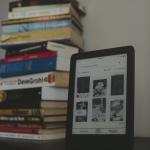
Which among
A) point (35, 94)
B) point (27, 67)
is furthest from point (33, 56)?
point (35, 94)

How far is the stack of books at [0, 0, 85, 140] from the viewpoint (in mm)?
981

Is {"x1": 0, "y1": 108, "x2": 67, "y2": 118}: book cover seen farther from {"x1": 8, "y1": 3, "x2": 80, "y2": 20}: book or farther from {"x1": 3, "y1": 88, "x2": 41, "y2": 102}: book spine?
{"x1": 8, "y1": 3, "x2": 80, "y2": 20}: book

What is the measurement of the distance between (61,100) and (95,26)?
14.4 inches

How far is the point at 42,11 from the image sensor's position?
1149 millimetres

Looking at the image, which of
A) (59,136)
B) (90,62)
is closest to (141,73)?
(90,62)

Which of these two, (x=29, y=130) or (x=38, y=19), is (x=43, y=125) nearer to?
(x=29, y=130)

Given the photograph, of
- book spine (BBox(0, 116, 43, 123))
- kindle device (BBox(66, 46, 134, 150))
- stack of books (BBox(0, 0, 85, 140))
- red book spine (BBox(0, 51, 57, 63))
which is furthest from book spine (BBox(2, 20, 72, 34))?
book spine (BBox(0, 116, 43, 123))

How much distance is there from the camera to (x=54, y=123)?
0.99m

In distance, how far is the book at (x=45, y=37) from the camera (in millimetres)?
1089

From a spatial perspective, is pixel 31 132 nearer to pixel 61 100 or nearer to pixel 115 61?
pixel 61 100

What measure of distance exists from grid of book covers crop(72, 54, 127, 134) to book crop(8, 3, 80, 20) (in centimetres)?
29

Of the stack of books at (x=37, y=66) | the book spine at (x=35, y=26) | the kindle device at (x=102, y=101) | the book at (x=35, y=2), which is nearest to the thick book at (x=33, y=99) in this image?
the stack of books at (x=37, y=66)

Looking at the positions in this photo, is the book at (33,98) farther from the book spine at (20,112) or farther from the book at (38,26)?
the book at (38,26)

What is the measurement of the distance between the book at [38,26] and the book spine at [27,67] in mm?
137
